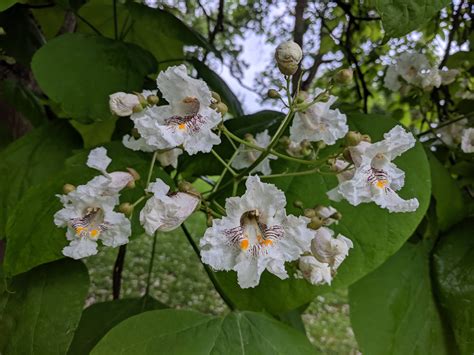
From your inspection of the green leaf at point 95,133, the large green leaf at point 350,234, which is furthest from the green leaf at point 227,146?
the green leaf at point 95,133

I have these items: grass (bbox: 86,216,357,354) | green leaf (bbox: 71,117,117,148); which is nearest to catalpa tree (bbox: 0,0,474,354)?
green leaf (bbox: 71,117,117,148)

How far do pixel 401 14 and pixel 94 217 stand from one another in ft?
1.14

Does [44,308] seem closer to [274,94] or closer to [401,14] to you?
[274,94]

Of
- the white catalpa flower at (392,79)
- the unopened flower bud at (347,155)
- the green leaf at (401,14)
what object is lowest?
the unopened flower bud at (347,155)

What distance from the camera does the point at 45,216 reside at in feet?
2.05

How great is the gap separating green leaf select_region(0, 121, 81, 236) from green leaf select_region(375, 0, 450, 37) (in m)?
0.54

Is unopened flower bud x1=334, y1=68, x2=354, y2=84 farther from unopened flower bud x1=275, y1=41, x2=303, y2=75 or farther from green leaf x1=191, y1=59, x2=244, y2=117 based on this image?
green leaf x1=191, y1=59, x2=244, y2=117

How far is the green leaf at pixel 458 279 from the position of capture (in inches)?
26.0

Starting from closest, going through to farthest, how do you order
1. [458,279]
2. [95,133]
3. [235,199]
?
1. [235,199]
2. [458,279]
3. [95,133]

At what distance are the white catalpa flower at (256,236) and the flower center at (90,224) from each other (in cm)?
13

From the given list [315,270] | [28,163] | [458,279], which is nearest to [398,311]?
[458,279]

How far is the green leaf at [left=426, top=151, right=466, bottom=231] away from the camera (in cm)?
75

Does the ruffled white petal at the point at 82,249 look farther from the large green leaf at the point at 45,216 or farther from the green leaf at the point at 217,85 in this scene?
the green leaf at the point at 217,85

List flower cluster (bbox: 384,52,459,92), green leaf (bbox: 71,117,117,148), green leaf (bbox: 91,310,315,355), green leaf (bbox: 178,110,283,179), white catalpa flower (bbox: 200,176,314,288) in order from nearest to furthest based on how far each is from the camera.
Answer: white catalpa flower (bbox: 200,176,314,288) < green leaf (bbox: 91,310,315,355) < green leaf (bbox: 178,110,283,179) < flower cluster (bbox: 384,52,459,92) < green leaf (bbox: 71,117,117,148)
